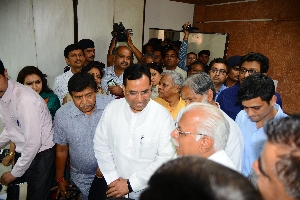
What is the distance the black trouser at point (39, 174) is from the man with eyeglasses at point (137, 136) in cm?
66

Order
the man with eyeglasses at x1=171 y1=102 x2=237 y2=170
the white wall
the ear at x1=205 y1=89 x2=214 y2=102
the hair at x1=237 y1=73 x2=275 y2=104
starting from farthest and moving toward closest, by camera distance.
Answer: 1. the white wall
2. the ear at x1=205 y1=89 x2=214 y2=102
3. the hair at x1=237 y1=73 x2=275 y2=104
4. the man with eyeglasses at x1=171 y1=102 x2=237 y2=170

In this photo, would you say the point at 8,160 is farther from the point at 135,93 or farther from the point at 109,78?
the point at 109,78

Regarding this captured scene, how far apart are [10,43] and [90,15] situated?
173 cm

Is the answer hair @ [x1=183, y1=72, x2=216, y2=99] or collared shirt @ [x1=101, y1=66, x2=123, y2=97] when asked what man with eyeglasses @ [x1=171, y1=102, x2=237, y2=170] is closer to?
hair @ [x1=183, y1=72, x2=216, y2=99]

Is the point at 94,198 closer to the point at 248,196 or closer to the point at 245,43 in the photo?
the point at 248,196

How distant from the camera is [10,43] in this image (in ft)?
13.8

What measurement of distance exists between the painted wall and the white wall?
43.7 inches

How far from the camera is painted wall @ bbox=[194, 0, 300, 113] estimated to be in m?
4.79

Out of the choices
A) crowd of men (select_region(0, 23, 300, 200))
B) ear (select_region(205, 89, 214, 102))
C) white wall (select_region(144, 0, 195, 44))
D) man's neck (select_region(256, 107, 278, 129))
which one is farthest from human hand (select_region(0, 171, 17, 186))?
white wall (select_region(144, 0, 195, 44))

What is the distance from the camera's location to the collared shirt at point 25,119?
177cm

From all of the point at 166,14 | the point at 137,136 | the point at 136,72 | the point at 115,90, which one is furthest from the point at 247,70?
the point at 166,14

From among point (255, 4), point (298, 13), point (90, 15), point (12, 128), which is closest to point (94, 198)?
point (12, 128)

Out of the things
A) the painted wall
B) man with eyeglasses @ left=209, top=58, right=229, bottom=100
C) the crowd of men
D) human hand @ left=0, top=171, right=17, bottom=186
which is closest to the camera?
the crowd of men

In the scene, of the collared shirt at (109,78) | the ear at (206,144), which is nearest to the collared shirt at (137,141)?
the ear at (206,144)
